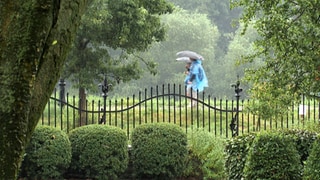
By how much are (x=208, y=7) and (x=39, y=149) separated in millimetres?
39212

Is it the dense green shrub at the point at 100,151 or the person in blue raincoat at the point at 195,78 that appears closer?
the dense green shrub at the point at 100,151

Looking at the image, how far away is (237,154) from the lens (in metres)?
6.84

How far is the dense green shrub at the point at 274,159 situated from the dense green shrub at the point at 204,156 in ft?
10.7

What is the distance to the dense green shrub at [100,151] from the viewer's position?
8.72 m

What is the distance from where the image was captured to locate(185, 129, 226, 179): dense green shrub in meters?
9.06

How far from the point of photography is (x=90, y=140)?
8.75 metres

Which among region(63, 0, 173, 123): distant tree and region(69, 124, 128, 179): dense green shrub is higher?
region(63, 0, 173, 123): distant tree

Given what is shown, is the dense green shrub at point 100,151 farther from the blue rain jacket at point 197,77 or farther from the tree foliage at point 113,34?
the blue rain jacket at point 197,77

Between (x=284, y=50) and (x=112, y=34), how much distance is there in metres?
8.33

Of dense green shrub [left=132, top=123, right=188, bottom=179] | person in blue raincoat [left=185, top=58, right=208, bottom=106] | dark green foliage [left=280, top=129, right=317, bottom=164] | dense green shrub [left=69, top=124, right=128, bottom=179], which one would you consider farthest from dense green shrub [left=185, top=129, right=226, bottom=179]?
person in blue raincoat [left=185, top=58, right=208, bottom=106]

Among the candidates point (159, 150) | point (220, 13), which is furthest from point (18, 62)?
point (220, 13)

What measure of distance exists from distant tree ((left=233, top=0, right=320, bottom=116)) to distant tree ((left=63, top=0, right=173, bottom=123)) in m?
6.71

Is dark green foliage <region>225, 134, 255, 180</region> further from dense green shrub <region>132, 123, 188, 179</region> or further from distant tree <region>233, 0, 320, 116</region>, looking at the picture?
dense green shrub <region>132, 123, 188, 179</region>

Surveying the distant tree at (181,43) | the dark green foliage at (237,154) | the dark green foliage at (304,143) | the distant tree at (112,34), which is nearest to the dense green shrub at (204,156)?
the dark green foliage at (237,154)
